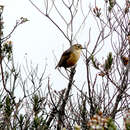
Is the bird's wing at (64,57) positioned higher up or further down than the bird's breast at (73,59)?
higher up

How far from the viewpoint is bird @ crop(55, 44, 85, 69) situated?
5055 mm

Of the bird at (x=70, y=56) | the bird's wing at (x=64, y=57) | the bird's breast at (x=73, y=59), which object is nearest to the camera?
the bird at (x=70, y=56)

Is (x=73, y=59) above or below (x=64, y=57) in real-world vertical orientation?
below

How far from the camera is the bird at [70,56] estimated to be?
505 cm

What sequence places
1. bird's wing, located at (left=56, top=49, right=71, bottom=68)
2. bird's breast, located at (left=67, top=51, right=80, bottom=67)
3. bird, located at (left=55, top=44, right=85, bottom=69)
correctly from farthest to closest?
1. bird's wing, located at (left=56, top=49, right=71, bottom=68)
2. bird's breast, located at (left=67, top=51, right=80, bottom=67)
3. bird, located at (left=55, top=44, right=85, bottom=69)

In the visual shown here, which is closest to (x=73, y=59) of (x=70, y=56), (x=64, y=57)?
(x=70, y=56)

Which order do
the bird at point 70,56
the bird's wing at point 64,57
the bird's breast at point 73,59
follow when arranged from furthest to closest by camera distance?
the bird's wing at point 64,57
the bird's breast at point 73,59
the bird at point 70,56

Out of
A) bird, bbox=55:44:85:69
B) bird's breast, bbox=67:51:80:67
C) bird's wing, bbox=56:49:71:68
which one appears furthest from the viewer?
bird's wing, bbox=56:49:71:68

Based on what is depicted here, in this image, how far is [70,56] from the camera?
209 inches

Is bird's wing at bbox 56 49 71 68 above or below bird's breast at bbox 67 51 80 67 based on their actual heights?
above

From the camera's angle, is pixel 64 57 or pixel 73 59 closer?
pixel 73 59

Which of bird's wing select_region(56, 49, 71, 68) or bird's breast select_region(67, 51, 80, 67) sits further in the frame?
bird's wing select_region(56, 49, 71, 68)

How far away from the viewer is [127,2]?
4.98 meters

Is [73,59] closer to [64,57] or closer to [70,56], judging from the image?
[70,56]
